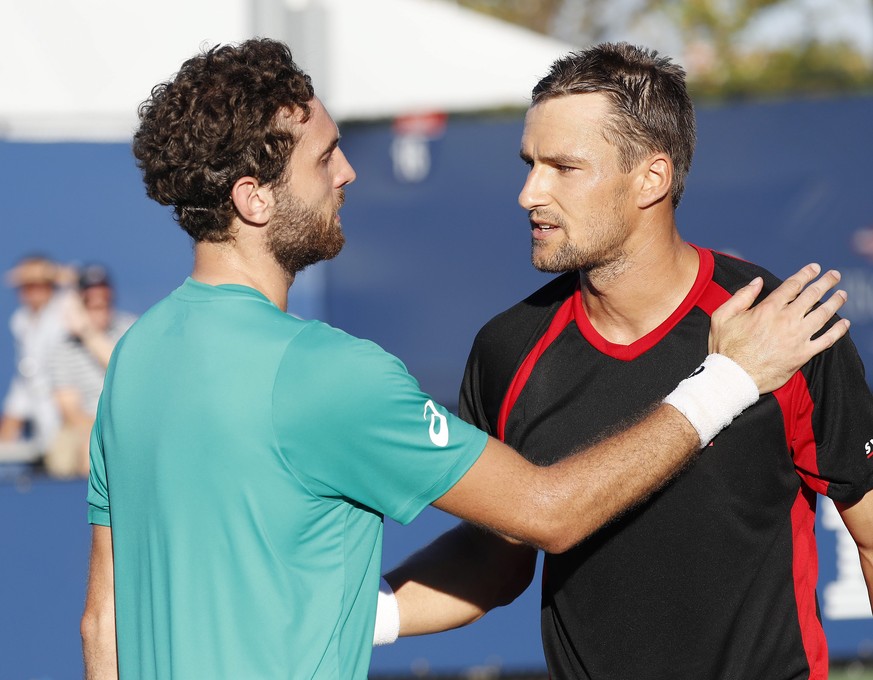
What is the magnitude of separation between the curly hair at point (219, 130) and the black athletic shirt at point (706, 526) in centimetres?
96

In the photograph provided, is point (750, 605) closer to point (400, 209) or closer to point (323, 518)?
point (323, 518)

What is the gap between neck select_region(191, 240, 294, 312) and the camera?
2818 mm

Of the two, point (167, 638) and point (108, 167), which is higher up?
point (108, 167)

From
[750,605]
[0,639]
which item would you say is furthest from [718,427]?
[0,639]

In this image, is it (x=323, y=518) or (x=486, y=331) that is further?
(x=486, y=331)

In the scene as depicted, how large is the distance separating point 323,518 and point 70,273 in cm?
692

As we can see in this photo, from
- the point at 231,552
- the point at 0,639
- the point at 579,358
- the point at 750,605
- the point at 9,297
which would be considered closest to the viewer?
the point at 231,552

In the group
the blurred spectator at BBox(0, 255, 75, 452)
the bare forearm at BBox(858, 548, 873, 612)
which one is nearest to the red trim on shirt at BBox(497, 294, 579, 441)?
the bare forearm at BBox(858, 548, 873, 612)

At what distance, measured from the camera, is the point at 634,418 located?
10.0 feet

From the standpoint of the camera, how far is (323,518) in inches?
104

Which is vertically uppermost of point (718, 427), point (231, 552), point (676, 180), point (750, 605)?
point (676, 180)

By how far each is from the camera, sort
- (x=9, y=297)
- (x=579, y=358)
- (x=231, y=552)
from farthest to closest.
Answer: (x=9, y=297) < (x=579, y=358) < (x=231, y=552)

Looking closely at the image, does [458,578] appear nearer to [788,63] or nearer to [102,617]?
[102,617]

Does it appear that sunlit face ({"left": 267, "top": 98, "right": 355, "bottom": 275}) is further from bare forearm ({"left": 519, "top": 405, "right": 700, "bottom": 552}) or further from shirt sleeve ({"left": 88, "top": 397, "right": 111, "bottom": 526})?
bare forearm ({"left": 519, "top": 405, "right": 700, "bottom": 552})
